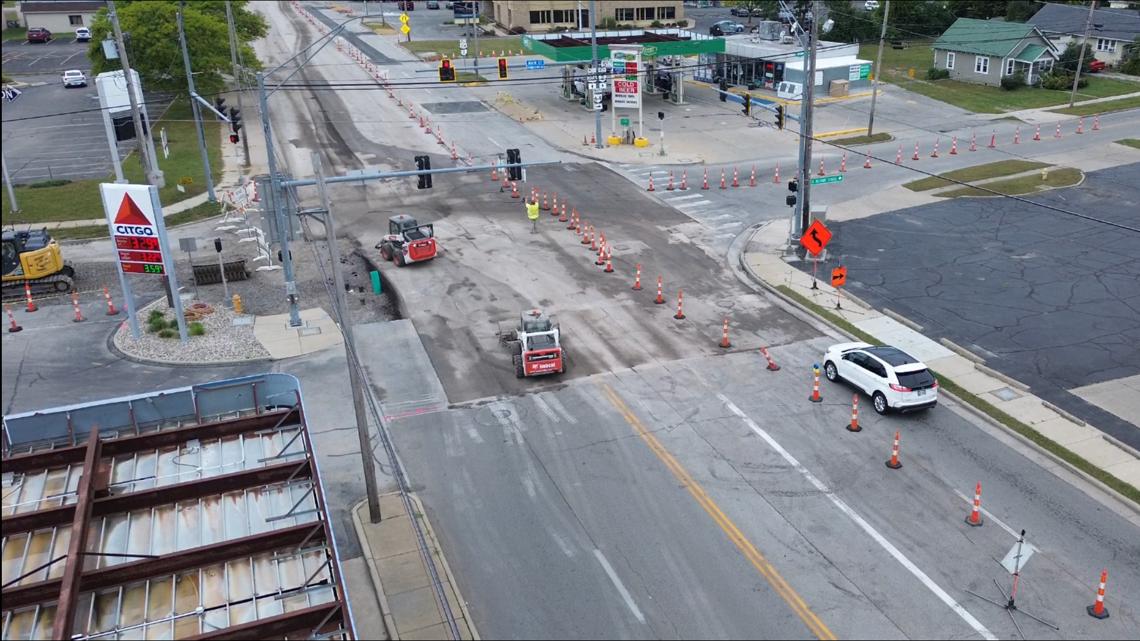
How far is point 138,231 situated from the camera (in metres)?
29.9

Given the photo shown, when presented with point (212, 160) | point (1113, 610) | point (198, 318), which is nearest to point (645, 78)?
point (212, 160)

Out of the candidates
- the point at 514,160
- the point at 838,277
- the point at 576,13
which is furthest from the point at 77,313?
the point at 576,13

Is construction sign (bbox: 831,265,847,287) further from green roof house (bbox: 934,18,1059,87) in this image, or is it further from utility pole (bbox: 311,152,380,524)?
green roof house (bbox: 934,18,1059,87)

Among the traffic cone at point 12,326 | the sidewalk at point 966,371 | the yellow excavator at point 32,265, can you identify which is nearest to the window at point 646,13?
the sidewalk at point 966,371

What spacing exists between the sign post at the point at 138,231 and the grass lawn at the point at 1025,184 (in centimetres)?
3357

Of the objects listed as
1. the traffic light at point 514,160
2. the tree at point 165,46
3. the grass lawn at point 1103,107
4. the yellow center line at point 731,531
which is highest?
the tree at point 165,46

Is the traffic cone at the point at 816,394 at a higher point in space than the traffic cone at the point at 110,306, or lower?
lower

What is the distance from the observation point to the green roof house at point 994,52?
67.4m

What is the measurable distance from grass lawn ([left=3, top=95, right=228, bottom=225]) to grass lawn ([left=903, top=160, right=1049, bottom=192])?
3566cm

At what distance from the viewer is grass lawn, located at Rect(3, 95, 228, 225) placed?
146 ft

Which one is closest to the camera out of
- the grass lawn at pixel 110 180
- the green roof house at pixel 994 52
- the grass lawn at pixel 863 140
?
the grass lawn at pixel 110 180

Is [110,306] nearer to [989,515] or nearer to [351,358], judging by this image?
[351,358]

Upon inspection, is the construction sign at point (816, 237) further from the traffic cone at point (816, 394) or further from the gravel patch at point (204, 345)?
the gravel patch at point (204, 345)

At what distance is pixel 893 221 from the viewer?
41406mm
